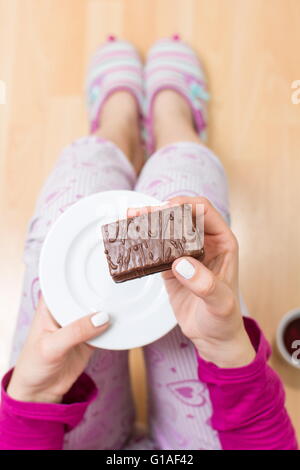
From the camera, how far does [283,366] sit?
1124mm

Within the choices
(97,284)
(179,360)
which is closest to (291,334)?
(179,360)

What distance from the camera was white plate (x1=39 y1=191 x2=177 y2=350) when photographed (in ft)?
2.44

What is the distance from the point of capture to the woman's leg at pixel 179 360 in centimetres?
86

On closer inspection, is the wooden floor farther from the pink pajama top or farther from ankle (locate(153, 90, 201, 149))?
the pink pajama top

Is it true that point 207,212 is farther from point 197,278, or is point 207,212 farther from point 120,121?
point 120,121

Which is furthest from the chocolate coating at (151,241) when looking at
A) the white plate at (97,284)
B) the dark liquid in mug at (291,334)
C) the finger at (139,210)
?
the dark liquid in mug at (291,334)

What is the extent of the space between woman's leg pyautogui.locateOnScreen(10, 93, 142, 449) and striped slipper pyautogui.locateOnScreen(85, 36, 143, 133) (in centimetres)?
33

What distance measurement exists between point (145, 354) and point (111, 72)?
870mm

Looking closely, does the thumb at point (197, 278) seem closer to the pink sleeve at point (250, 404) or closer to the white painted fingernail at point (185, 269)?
the white painted fingernail at point (185, 269)

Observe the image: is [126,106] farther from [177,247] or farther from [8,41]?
[177,247]

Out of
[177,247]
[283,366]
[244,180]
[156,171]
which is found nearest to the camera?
[177,247]

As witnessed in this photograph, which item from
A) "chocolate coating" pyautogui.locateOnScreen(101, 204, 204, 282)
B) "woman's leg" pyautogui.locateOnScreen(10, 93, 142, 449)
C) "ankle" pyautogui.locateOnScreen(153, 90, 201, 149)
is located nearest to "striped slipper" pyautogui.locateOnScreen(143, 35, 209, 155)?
"ankle" pyautogui.locateOnScreen(153, 90, 201, 149)
